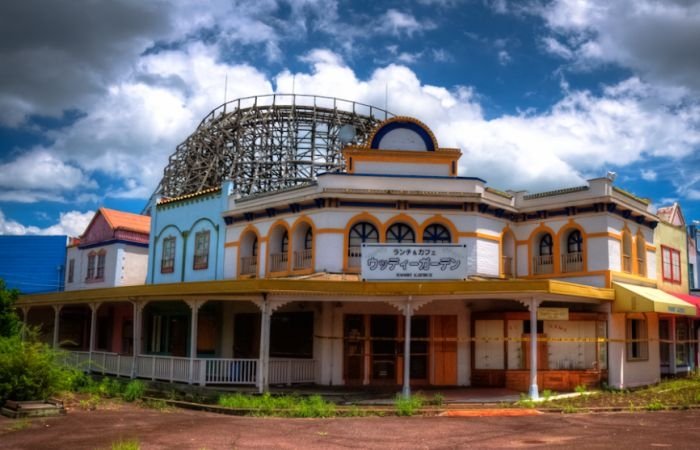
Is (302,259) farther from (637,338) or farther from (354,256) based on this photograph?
(637,338)

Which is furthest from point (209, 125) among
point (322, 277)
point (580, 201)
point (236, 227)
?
point (580, 201)

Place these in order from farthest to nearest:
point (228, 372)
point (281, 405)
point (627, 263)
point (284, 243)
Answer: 1. point (284, 243)
2. point (627, 263)
3. point (228, 372)
4. point (281, 405)

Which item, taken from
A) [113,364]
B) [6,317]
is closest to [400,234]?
[113,364]

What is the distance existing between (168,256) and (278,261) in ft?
21.4

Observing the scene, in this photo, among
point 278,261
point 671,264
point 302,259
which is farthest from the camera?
point 671,264

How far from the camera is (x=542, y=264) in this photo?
24953mm

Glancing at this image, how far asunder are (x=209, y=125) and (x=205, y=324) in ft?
58.8

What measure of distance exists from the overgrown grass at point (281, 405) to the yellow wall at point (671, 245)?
15.6 metres

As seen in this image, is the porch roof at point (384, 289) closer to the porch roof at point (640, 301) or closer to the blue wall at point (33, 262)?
the porch roof at point (640, 301)

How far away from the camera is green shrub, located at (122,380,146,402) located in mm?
19625

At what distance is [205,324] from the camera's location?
25.3 meters

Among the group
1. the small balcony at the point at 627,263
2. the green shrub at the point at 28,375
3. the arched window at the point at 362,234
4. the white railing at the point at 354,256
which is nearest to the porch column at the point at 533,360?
the arched window at the point at 362,234

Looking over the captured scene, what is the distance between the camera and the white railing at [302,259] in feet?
78.4

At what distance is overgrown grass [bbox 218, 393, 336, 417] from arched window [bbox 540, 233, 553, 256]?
10.6 metres
